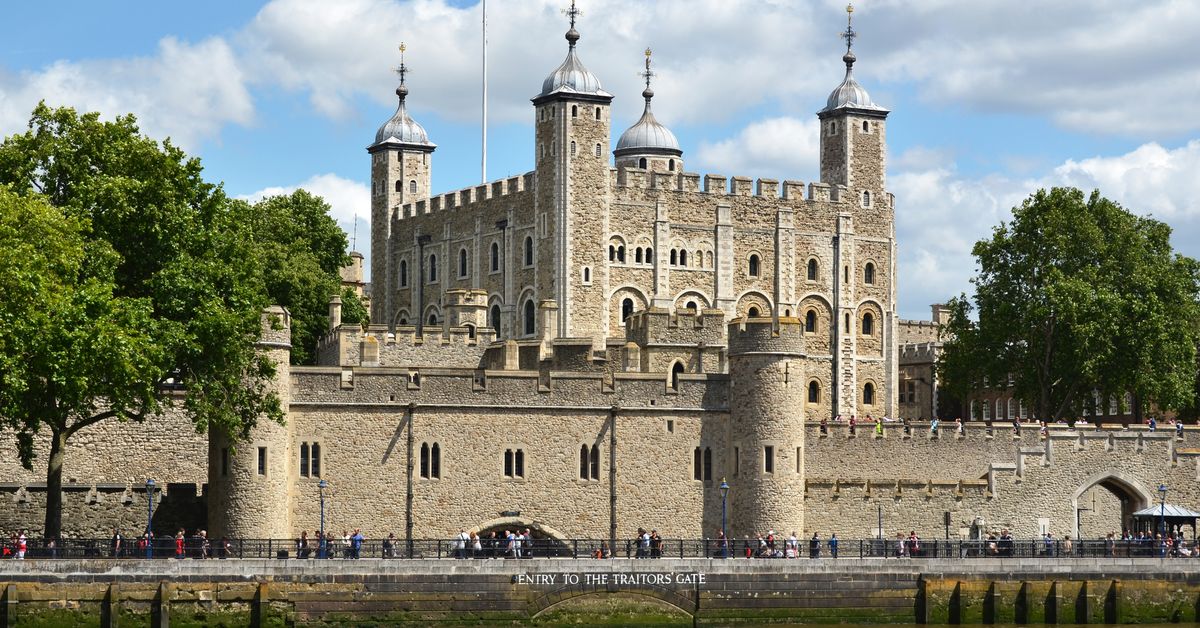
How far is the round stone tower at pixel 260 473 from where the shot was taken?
55031 millimetres

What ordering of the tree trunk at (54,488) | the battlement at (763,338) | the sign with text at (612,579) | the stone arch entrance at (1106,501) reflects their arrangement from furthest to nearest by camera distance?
the stone arch entrance at (1106,501) → the battlement at (763,338) → the tree trunk at (54,488) → the sign with text at (612,579)

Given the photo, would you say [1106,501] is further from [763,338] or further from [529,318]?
[529,318]

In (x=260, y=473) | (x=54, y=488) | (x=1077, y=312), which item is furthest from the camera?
(x=1077, y=312)

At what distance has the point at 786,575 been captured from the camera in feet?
173

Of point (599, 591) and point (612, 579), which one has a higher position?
point (612, 579)

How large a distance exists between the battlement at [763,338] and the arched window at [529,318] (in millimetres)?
30098

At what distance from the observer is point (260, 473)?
182 feet

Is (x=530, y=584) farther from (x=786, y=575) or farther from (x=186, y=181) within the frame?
(x=186, y=181)

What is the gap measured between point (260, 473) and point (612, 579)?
29.9ft

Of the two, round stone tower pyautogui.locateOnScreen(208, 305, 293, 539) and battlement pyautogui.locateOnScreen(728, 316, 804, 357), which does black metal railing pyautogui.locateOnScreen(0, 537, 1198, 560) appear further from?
battlement pyautogui.locateOnScreen(728, 316, 804, 357)

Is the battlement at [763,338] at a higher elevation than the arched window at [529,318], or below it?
below

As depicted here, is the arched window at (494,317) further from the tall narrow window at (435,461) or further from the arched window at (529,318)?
the tall narrow window at (435,461)

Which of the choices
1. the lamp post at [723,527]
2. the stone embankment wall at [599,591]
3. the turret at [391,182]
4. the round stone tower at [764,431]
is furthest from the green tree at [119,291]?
the turret at [391,182]

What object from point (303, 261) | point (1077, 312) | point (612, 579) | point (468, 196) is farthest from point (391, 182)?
point (612, 579)
